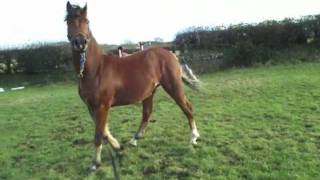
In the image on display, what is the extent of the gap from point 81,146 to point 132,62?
190 centimetres

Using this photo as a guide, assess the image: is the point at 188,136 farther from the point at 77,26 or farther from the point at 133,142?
the point at 77,26

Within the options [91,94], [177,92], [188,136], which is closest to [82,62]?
[91,94]

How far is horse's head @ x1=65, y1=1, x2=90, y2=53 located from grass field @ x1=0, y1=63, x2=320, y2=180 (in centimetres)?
207

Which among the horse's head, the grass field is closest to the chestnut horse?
the horse's head

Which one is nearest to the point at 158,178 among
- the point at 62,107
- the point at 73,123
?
the point at 73,123

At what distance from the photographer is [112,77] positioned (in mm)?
8500

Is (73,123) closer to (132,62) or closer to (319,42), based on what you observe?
(132,62)

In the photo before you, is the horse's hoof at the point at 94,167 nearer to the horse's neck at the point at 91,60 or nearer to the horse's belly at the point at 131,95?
the horse's belly at the point at 131,95

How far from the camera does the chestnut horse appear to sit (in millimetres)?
7730

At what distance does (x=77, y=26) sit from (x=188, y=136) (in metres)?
3.17

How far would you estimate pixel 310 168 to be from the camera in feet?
25.7

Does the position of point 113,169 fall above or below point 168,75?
below

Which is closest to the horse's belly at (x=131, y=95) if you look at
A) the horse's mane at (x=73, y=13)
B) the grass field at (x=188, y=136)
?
the grass field at (x=188, y=136)

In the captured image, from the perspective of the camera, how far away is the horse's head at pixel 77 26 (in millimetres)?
7598
